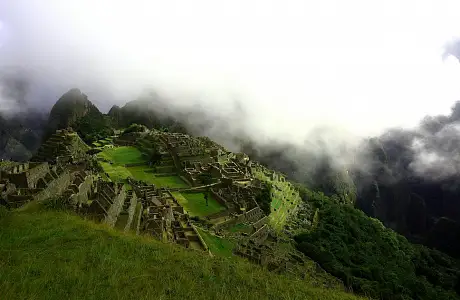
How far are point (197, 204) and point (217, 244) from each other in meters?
10.1

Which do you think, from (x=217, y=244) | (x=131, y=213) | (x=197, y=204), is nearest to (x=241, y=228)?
(x=197, y=204)

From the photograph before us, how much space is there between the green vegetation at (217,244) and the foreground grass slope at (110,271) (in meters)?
11.9

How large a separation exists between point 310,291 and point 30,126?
247 feet

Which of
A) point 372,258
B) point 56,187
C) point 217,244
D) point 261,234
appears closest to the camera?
point 56,187

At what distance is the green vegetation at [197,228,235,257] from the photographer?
22.8 meters

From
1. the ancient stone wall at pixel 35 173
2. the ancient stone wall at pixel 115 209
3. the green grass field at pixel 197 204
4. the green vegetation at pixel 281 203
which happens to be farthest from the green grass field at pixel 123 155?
the ancient stone wall at pixel 115 209

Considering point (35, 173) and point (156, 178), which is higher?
point (156, 178)

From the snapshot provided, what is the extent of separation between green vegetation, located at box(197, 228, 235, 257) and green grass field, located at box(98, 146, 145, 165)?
21.8 metres

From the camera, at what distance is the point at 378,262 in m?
44.1

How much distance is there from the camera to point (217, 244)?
78.9 feet

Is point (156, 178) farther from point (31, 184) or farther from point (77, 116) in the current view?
point (77, 116)

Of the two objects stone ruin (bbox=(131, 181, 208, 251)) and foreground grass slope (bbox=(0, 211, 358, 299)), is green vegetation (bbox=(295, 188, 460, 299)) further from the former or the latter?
foreground grass slope (bbox=(0, 211, 358, 299))

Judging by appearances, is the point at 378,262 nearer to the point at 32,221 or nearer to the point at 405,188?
the point at 32,221

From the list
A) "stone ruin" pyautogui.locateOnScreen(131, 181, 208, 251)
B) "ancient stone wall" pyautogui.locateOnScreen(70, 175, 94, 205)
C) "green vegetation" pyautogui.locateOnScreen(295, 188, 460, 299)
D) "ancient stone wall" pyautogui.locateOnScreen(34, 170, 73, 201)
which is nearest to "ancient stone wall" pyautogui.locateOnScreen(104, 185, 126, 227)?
"stone ruin" pyautogui.locateOnScreen(131, 181, 208, 251)
